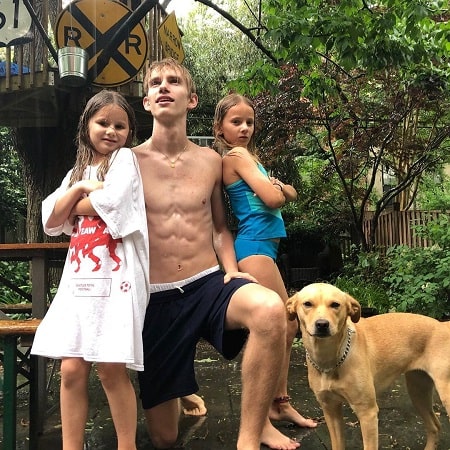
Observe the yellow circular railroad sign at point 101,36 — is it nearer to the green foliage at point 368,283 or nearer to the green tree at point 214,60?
the green foliage at point 368,283

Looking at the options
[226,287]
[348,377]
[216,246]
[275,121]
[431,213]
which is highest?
[275,121]

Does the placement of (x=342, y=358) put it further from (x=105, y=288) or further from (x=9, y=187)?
(x=9, y=187)

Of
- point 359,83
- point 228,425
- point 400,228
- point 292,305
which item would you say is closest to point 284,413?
point 228,425

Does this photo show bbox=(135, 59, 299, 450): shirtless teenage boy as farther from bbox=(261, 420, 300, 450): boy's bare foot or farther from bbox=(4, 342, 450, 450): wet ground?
bbox=(4, 342, 450, 450): wet ground

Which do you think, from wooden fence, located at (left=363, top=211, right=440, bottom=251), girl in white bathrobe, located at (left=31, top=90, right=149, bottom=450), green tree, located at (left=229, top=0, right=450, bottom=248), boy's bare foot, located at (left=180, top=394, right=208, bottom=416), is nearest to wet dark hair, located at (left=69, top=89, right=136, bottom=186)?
girl in white bathrobe, located at (left=31, top=90, right=149, bottom=450)

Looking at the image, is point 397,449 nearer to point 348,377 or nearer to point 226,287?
point 348,377

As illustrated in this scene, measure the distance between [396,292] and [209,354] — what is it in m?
2.96

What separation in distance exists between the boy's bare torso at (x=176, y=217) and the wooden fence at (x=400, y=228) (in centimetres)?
677

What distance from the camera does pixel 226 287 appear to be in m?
2.67

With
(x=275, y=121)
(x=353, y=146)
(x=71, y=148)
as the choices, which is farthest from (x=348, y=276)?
(x=71, y=148)

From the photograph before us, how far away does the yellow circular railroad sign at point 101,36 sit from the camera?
512 cm

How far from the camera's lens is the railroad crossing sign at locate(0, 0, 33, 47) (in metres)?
5.28

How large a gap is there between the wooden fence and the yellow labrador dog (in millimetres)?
6153

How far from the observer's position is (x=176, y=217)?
109 inches
